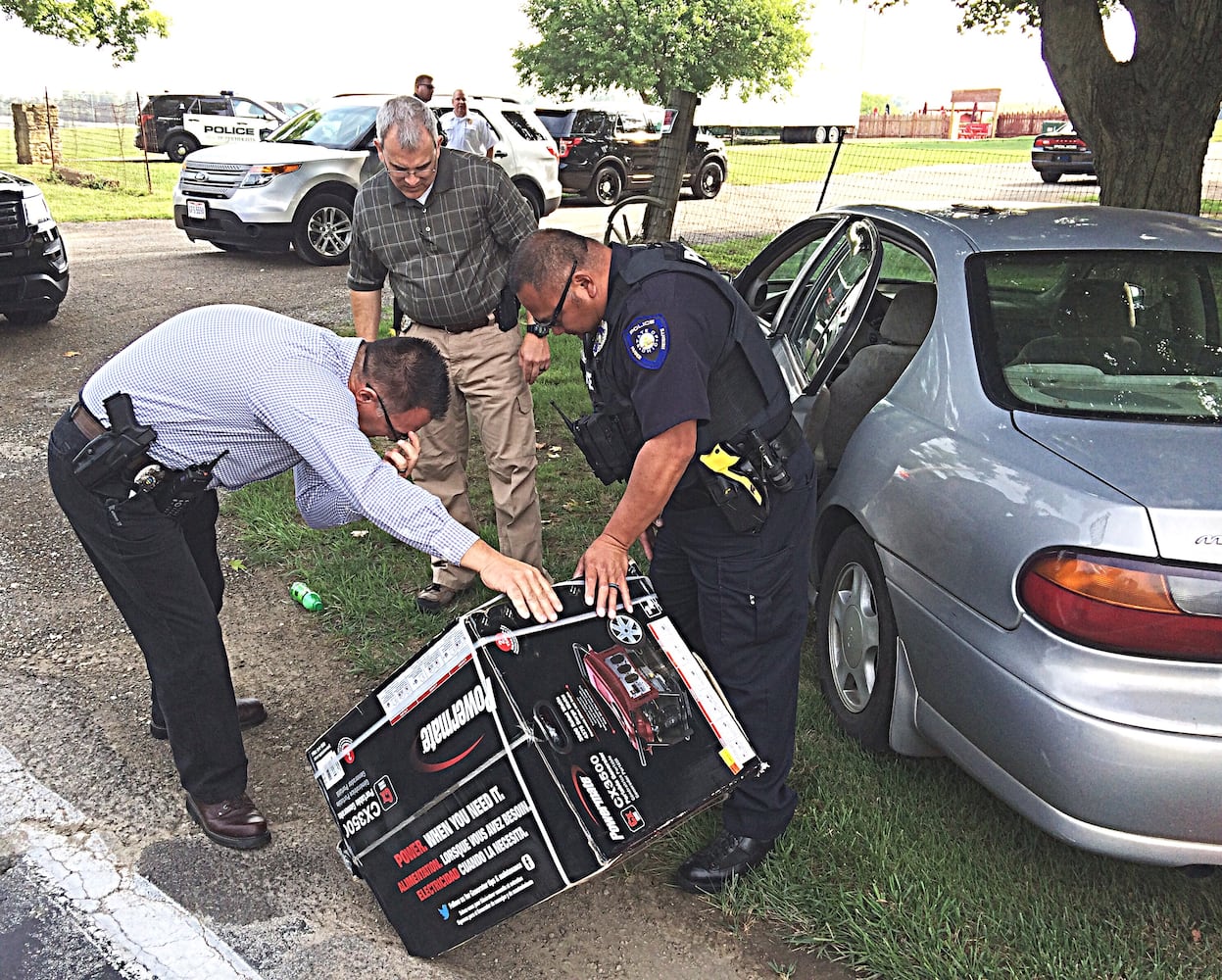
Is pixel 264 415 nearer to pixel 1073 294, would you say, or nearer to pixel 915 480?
pixel 915 480

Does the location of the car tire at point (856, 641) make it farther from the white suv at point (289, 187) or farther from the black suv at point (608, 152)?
the black suv at point (608, 152)

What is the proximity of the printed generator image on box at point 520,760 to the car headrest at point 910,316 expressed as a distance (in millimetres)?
1568

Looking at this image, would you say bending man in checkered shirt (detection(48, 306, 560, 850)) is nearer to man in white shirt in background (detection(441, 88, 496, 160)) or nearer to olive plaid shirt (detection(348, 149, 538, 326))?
olive plaid shirt (detection(348, 149, 538, 326))

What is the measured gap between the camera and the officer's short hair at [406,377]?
263cm

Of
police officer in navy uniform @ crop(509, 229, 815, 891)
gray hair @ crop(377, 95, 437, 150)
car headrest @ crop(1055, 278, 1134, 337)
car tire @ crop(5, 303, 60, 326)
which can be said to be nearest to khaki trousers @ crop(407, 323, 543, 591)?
gray hair @ crop(377, 95, 437, 150)

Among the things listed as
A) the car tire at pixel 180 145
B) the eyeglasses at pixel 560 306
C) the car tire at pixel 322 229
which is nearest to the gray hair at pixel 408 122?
the eyeglasses at pixel 560 306

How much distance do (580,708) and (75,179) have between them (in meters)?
19.8

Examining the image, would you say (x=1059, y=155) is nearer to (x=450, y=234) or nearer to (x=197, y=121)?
(x=197, y=121)

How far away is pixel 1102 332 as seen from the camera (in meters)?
3.28

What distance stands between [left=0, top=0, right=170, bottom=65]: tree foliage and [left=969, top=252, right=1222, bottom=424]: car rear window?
23276mm

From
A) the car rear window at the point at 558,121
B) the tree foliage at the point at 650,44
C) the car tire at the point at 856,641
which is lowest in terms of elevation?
the car tire at the point at 856,641

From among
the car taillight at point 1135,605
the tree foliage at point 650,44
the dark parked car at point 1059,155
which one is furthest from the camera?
the tree foliage at point 650,44

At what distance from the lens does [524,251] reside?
8.65 ft

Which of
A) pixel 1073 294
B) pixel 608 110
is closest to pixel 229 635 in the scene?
pixel 1073 294
